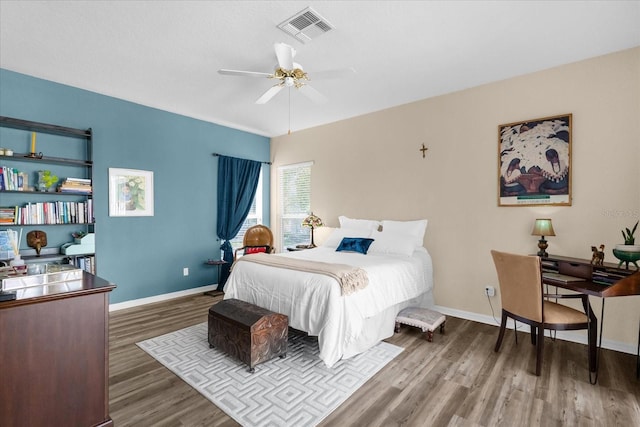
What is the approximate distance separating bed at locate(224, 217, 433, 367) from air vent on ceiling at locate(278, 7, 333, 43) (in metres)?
2.07

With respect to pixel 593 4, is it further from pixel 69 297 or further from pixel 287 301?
pixel 69 297

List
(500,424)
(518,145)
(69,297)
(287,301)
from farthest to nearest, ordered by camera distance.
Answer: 1. (518,145)
2. (287,301)
3. (500,424)
4. (69,297)

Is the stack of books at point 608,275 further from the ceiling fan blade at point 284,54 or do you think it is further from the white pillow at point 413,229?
the ceiling fan blade at point 284,54

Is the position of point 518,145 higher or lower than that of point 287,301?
higher

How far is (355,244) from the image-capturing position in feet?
13.5

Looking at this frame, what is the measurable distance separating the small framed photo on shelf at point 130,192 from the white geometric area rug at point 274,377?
6.26 ft

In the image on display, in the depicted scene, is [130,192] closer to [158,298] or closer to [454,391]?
[158,298]

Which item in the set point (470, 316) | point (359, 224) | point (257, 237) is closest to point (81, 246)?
point (257, 237)

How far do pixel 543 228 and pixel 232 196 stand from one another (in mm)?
4416

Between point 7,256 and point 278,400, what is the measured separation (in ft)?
6.60

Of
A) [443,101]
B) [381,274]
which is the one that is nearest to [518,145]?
[443,101]

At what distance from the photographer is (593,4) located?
7.48 feet

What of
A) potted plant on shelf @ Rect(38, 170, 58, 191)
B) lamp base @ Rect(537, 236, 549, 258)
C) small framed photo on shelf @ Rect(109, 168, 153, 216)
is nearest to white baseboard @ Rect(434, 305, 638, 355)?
lamp base @ Rect(537, 236, 549, 258)

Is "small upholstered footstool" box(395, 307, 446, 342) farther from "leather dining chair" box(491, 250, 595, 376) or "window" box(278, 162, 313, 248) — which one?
"window" box(278, 162, 313, 248)
